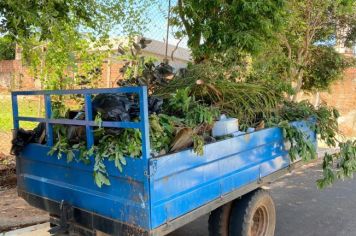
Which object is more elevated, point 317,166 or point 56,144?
point 56,144

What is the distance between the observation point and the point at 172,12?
6.34 m

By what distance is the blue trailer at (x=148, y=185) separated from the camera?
2453mm

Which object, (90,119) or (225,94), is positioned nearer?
(90,119)

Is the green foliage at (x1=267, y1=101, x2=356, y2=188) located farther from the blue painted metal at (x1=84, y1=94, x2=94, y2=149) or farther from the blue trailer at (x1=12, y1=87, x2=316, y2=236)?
the blue painted metal at (x1=84, y1=94, x2=94, y2=149)

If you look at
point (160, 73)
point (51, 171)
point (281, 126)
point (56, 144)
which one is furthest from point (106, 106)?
point (281, 126)

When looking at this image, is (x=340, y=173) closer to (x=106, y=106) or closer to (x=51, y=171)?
(x=106, y=106)

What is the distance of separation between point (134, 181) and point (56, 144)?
76 centimetres

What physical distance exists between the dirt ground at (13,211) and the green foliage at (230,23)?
323 centimetres

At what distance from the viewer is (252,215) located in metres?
3.48

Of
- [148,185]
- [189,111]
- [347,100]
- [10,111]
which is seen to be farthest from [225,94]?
[10,111]

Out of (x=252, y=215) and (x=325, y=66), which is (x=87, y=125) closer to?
(x=252, y=215)

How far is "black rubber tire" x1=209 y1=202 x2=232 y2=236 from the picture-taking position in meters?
3.43

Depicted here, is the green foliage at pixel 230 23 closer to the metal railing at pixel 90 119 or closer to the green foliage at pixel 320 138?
the green foliage at pixel 320 138

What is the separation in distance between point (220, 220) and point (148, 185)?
1.26 meters
